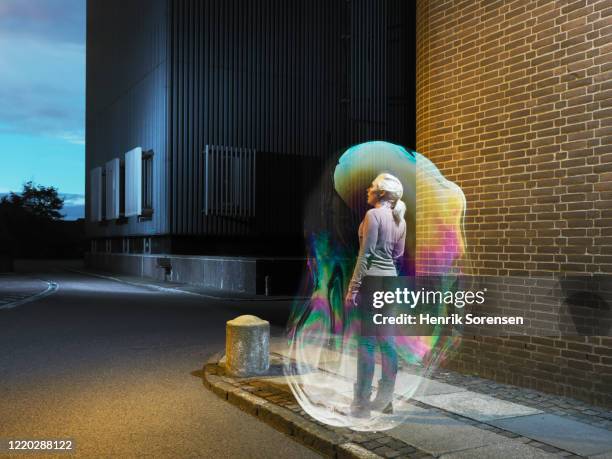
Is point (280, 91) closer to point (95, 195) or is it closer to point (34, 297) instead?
point (34, 297)

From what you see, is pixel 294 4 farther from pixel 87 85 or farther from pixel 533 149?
pixel 533 149

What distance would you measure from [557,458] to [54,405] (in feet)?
15.4

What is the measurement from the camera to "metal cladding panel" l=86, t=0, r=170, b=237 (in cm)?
2830

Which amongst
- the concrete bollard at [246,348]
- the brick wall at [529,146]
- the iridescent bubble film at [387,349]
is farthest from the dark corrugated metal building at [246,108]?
the brick wall at [529,146]

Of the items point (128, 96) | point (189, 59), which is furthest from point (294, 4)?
point (128, 96)

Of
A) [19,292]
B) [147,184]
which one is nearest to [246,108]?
[147,184]

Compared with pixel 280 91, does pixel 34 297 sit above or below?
below

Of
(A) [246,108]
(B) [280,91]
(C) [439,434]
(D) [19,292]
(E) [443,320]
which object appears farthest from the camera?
(B) [280,91]

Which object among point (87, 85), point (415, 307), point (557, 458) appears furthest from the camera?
point (87, 85)

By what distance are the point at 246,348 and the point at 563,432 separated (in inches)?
143

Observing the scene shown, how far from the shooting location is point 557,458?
15.4 feet

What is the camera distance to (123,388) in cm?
725

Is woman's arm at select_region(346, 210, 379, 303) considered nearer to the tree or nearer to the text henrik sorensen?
the text henrik sorensen

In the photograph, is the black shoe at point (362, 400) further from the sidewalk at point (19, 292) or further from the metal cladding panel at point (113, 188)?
the metal cladding panel at point (113, 188)
